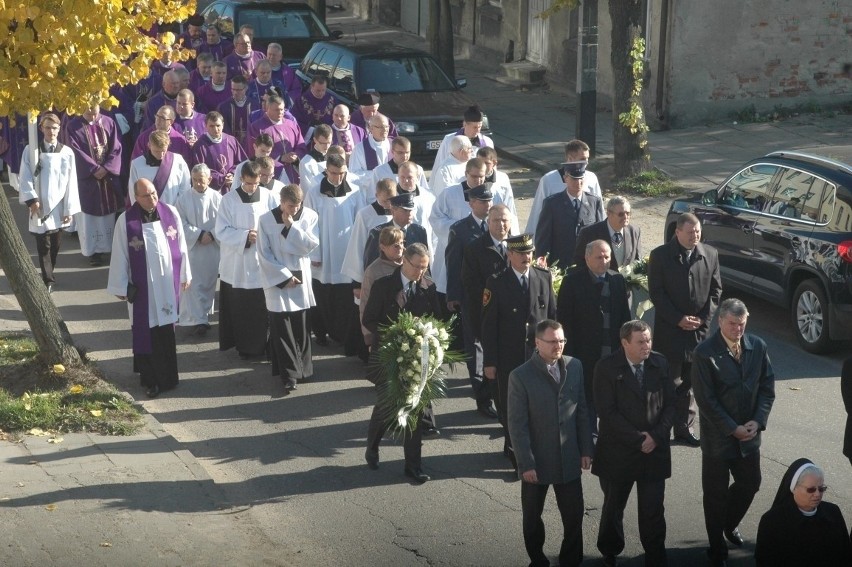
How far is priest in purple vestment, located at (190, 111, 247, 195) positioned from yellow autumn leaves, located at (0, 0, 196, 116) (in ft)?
9.89

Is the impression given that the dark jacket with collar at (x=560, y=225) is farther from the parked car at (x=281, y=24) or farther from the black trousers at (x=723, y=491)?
the parked car at (x=281, y=24)

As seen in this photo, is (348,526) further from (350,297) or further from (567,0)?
(567,0)

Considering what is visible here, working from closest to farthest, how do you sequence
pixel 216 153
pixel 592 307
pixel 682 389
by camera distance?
pixel 592 307
pixel 682 389
pixel 216 153

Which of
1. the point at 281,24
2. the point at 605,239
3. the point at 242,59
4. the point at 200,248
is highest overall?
the point at 281,24

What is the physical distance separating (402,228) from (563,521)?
3.81 metres

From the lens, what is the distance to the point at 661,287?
9953mm

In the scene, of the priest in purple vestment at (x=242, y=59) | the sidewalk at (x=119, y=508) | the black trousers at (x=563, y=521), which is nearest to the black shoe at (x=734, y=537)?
the black trousers at (x=563, y=521)

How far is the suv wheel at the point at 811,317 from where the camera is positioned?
11.9m

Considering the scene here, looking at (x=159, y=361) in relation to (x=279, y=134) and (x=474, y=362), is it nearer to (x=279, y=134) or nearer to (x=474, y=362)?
(x=474, y=362)

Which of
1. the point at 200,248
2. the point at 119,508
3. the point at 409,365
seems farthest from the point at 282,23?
the point at 119,508

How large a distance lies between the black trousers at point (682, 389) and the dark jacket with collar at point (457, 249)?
180 centimetres

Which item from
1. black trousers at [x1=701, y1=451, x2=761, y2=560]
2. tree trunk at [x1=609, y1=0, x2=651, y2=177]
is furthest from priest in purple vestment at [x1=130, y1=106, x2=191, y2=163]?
black trousers at [x1=701, y1=451, x2=761, y2=560]

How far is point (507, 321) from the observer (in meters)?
9.47

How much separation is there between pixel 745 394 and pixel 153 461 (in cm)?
425
